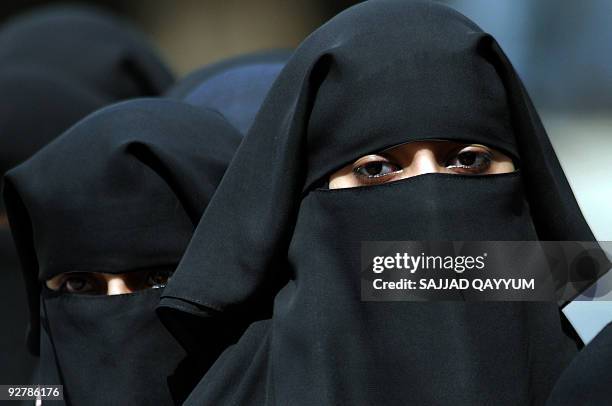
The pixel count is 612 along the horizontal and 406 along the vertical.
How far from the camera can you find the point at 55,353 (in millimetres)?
2945

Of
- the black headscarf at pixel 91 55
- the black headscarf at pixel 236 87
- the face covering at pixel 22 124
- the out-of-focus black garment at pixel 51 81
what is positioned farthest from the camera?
the black headscarf at pixel 91 55

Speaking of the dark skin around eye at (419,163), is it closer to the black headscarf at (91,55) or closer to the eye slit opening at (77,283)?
the eye slit opening at (77,283)

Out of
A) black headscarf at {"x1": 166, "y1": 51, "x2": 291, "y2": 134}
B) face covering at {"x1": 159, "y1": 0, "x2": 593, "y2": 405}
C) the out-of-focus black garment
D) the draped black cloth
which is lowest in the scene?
the draped black cloth

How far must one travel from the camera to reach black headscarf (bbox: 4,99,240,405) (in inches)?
111

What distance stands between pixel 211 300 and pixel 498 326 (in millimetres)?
540

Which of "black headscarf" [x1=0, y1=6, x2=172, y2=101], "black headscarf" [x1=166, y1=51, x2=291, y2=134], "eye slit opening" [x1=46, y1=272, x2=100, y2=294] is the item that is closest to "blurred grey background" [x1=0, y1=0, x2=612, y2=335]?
"black headscarf" [x1=166, y1=51, x2=291, y2=134]

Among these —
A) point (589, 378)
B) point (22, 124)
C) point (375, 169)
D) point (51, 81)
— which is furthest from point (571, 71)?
point (589, 378)

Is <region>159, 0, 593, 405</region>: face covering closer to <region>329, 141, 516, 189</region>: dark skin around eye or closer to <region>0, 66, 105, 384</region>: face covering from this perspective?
<region>329, 141, 516, 189</region>: dark skin around eye

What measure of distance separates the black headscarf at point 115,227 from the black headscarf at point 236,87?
543 mm

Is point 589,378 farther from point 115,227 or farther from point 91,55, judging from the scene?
point 91,55

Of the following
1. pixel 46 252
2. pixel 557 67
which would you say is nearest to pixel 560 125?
pixel 557 67

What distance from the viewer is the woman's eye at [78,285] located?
9.64 feet

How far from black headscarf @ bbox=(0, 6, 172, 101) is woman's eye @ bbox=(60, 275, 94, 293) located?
243 cm

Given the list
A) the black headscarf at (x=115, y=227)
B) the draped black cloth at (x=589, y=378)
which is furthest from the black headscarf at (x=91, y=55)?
the draped black cloth at (x=589, y=378)
